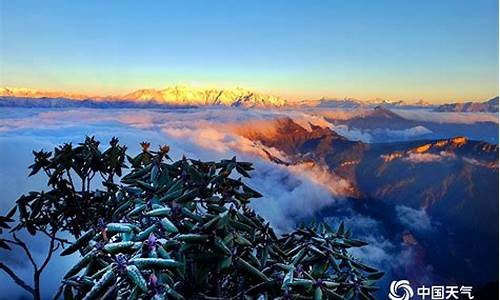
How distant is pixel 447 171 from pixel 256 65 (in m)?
1.04

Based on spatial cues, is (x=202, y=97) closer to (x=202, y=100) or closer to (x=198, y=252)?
(x=202, y=100)

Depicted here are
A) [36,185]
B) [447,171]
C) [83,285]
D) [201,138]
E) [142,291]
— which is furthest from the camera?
[447,171]

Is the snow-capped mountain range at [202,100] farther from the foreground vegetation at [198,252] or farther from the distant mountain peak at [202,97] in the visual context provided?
the foreground vegetation at [198,252]

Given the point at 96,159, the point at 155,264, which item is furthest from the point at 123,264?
the point at 96,159

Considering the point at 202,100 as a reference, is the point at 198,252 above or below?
below

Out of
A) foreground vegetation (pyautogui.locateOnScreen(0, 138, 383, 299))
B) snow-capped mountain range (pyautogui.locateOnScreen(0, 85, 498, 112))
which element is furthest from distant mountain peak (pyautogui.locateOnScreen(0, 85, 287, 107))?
foreground vegetation (pyautogui.locateOnScreen(0, 138, 383, 299))

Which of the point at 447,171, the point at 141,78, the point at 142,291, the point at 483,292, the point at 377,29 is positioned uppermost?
the point at 377,29

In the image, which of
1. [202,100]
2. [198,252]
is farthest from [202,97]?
[198,252]

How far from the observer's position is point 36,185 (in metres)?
2.09

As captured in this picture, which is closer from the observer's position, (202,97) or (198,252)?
(198,252)

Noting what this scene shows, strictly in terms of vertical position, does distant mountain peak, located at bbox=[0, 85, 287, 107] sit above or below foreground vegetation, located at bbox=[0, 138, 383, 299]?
above

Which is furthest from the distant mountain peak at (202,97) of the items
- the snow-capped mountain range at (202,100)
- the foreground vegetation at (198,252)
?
the foreground vegetation at (198,252)

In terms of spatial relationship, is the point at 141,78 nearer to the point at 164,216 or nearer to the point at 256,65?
the point at 256,65

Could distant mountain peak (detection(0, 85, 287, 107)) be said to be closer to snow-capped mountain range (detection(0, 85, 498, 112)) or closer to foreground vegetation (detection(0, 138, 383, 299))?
snow-capped mountain range (detection(0, 85, 498, 112))
